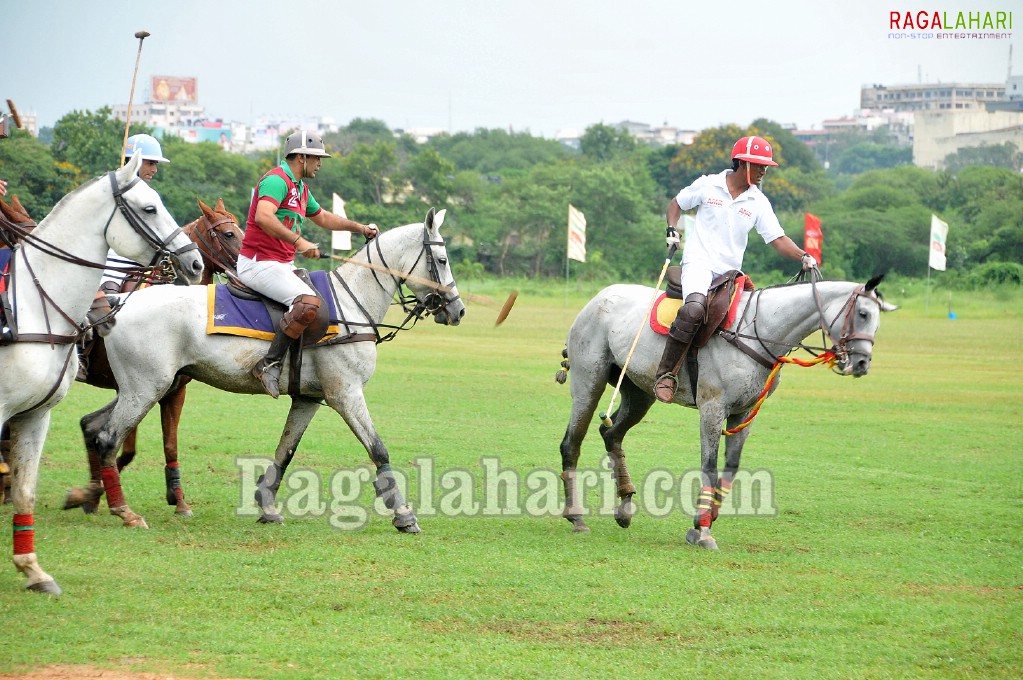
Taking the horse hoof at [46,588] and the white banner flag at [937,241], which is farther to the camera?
the white banner flag at [937,241]

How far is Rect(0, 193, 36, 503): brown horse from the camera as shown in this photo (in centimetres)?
896

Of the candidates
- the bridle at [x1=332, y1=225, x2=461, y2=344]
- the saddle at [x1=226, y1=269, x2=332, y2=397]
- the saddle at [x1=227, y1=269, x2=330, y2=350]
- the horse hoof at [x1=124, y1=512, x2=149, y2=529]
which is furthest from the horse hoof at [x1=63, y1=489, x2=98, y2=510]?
the bridle at [x1=332, y1=225, x2=461, y2=344]

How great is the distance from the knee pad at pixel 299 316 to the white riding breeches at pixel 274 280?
0.13 meters

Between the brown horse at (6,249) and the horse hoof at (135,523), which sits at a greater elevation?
the brown horse at (6,249)

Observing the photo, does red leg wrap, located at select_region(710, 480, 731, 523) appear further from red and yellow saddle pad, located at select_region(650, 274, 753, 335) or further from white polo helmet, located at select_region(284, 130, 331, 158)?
white polo helmet, located at select_region(284, 130, 331, 158)

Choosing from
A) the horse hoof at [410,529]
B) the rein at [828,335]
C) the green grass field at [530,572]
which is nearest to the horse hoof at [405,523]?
the horse hoof at [410,529]

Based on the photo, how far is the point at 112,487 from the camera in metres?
10.2

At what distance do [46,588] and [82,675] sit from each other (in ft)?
5.28

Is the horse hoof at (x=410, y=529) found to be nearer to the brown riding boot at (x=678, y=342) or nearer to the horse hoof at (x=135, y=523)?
the horse hoof at (x=135, y=523)

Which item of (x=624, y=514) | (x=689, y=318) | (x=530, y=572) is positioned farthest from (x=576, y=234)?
(x=530, y=572)

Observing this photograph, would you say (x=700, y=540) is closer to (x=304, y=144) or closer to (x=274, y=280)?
(x=274, y=280)

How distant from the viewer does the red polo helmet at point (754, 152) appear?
1033 centimetres

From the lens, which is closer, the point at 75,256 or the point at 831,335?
the point at 75,256

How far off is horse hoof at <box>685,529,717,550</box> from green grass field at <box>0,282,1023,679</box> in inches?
8.0
